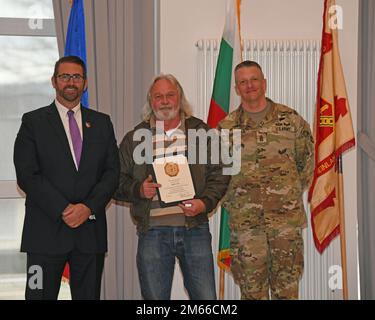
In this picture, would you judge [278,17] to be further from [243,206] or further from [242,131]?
[243,206]

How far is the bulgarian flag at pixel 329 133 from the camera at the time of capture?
4.56m

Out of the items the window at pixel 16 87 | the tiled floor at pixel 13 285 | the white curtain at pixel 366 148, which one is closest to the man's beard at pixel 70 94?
the window at pixel 16 87

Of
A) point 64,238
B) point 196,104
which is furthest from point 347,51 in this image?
point 64,238

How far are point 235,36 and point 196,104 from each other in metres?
0.57

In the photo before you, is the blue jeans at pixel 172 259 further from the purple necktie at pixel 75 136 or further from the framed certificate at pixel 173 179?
the purple necktie at pixel 75 136

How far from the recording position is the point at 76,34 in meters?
4.56

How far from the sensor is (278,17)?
4.92 metres

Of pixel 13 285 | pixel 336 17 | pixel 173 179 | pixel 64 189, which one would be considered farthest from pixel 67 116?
pixel 336 17

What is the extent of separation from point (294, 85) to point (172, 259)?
5.86 feet

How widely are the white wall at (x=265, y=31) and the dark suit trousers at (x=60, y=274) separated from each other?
5.48 feet

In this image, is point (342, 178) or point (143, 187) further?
point (342, 178)

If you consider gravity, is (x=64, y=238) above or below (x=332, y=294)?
above

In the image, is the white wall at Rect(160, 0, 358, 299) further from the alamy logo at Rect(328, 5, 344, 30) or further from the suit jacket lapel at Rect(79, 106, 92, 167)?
the suit jacket lapel at Rect(79, 106, 92, 167)

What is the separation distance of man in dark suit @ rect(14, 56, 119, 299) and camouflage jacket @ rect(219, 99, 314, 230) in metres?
0.77
